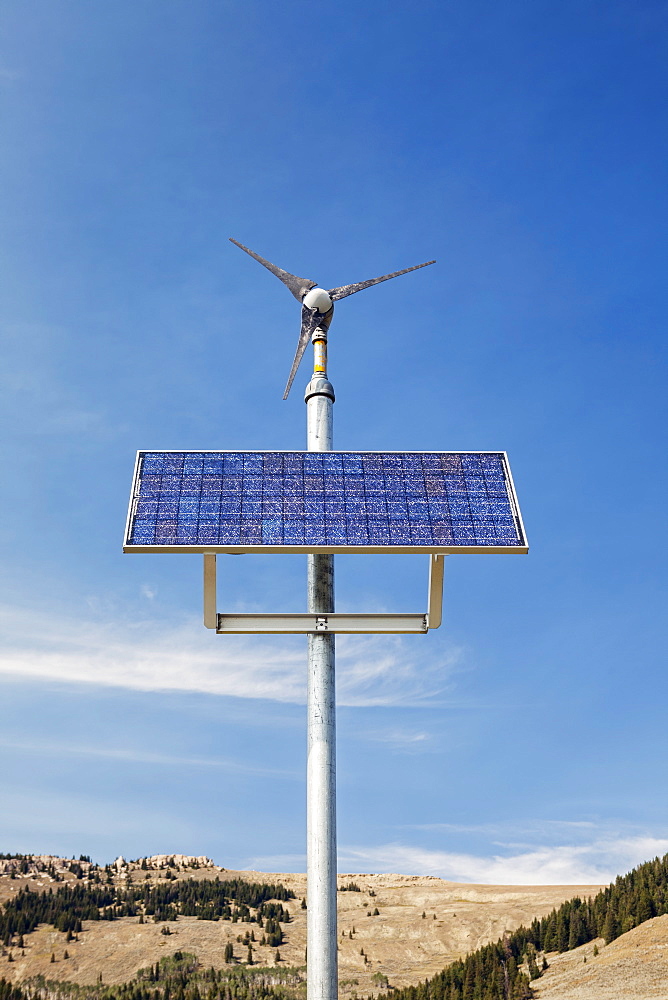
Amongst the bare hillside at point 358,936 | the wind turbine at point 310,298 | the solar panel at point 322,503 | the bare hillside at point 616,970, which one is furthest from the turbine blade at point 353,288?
the bare hillside at point 358,936

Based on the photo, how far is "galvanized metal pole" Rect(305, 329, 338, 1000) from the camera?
20.1m

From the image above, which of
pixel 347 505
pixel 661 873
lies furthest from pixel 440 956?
pixel 347 505

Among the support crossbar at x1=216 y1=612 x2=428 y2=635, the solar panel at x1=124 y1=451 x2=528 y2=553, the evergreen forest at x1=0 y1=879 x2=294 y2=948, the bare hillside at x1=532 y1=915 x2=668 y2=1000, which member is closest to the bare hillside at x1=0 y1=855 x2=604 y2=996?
the evergreen forest at x1=0 y1=879 x2=294 y2=948

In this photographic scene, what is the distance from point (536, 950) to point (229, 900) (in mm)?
23363

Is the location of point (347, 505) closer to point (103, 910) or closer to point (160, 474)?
point (160, 474)

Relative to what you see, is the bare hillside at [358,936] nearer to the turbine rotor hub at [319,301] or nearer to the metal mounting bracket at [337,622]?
the metal mounting bracket at [337,622]

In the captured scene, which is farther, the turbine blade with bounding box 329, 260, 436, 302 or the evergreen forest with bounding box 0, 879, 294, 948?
the evergreen forest with bounding box 0, 879, 294, 948

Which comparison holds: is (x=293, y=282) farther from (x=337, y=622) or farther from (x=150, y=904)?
(x=150, y=904)

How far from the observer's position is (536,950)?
56.0m

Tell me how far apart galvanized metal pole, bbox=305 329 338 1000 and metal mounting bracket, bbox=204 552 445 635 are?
0.38 m

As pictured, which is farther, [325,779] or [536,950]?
[536,950]

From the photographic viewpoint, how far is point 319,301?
26.3 meters

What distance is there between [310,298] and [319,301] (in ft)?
0.90

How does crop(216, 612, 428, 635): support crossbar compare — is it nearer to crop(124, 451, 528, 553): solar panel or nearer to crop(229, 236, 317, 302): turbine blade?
crop(124, 451, 528, 553): solar panel
